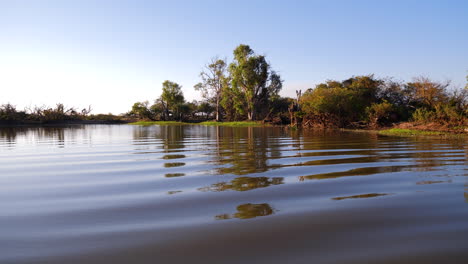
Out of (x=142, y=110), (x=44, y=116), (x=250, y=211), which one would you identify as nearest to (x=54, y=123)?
(x=44, y=116)

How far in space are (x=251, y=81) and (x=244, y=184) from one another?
39578mm

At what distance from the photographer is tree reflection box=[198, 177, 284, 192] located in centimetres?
424

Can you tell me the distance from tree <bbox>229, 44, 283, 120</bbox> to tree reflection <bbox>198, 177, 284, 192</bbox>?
127 ft

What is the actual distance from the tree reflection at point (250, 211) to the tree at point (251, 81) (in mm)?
40046

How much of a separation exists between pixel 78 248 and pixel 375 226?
2.50 meters

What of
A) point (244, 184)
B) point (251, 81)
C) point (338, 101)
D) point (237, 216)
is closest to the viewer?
point (237, 216)

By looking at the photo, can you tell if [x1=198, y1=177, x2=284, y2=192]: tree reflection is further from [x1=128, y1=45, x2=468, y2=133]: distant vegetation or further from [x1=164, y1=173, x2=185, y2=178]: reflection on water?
[x1=128, y1=45, x2=468, y2=133]: distant vegetation

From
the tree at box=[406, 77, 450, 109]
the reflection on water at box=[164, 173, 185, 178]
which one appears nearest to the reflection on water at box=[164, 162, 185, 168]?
the reflection on water at box=[164, 173, 185, 178]

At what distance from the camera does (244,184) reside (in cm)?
449

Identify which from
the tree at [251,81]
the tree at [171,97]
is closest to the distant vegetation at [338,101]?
the tree at [251,81]

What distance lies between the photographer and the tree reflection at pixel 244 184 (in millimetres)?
4238

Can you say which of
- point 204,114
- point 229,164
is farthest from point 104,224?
point 204,114

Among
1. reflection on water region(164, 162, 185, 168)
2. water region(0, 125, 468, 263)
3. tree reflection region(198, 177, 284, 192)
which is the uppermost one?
reflection on water region(164, 162, 185, 168)

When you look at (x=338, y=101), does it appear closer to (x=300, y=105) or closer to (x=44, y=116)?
(x=300, y=105)
